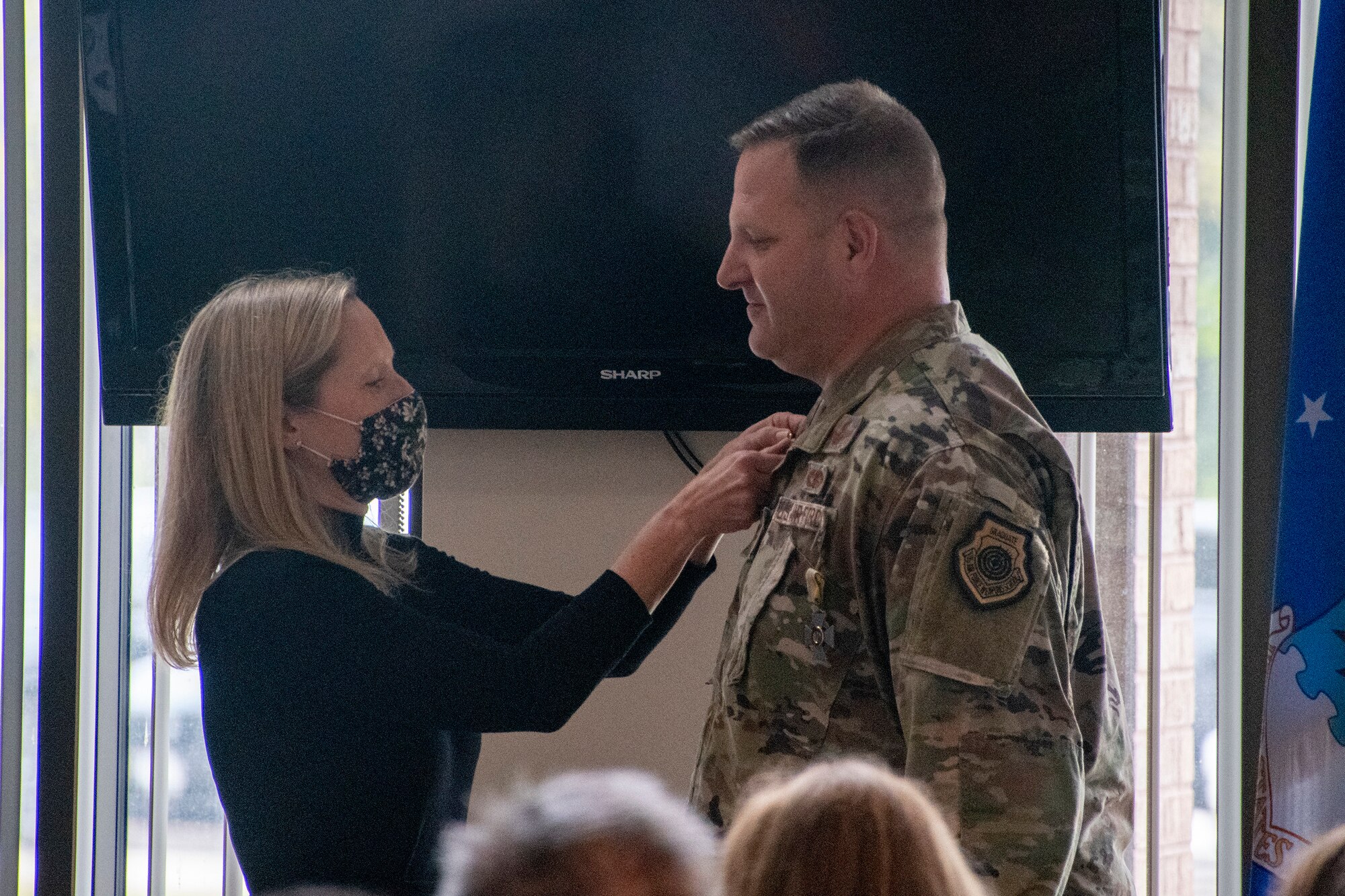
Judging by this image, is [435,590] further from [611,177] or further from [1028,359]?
[1028,359]

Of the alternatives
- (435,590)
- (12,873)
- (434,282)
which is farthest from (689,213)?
(12,873)

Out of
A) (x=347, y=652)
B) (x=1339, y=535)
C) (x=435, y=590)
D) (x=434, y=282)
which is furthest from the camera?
(x=434, y=282)

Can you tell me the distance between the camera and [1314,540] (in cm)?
241

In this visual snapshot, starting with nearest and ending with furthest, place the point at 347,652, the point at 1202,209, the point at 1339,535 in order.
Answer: the point at 347,652, the point at 1339,535, the point at 1202,209

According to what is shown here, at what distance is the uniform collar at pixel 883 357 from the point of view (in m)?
1.64

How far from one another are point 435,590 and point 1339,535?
5.51 feet

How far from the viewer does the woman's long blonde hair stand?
1.86 m

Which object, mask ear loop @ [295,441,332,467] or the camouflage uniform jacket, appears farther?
mask ear loop @ [295,441,332,467]

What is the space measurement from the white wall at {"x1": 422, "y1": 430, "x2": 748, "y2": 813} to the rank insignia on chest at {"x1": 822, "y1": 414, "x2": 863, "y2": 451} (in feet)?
3.55

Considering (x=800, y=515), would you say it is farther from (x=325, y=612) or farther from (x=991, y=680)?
(x=325, y=612)

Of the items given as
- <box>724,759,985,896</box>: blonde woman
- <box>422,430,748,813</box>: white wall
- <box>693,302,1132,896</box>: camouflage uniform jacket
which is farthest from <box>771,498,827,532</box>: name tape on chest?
<box>422,430,748,813</box>: white wall

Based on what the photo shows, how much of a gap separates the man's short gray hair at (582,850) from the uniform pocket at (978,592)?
0.56 m

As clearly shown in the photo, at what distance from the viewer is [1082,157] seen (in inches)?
95.6

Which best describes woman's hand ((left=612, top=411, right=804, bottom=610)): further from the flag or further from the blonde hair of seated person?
the flag
